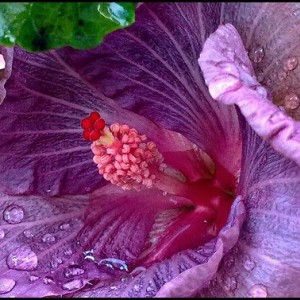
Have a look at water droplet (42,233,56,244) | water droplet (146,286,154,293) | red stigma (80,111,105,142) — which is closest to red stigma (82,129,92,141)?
red stigma (80,111,105,142)

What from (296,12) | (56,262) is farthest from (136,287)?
(296,12)

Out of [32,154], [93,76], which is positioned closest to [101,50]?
[93,76]

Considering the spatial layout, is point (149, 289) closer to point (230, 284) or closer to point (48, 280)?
point (230, 284)

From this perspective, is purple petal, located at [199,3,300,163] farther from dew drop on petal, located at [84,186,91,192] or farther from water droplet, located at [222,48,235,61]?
dew drop on petal, located at [84,186,91,192]

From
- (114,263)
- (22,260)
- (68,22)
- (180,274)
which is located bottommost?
(22,260)

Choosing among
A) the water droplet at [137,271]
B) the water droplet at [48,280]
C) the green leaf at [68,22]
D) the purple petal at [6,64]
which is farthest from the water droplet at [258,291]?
the purple petal at [6,64]

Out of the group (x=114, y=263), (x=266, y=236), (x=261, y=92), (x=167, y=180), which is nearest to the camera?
(x=261, y=92)

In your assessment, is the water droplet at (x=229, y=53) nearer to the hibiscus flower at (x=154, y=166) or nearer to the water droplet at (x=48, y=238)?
the hibiscus flower at (x=154, y=166)
